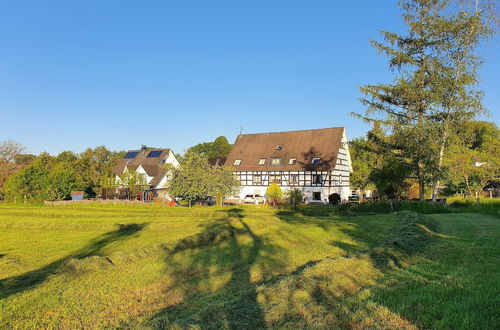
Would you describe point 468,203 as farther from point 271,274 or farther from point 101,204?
point 101,204

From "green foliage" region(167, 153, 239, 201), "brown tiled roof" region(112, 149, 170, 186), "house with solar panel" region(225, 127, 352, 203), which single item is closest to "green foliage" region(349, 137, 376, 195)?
"house with solar panel" region(225, 127, 352, 203)

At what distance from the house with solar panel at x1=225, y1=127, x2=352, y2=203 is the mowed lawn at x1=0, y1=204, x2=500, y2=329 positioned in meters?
30.3

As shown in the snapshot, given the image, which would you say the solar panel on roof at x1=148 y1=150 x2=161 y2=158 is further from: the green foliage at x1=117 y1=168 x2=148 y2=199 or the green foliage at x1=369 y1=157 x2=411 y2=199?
the green foliage at x1=369 y1=157 x2=411 y2=199

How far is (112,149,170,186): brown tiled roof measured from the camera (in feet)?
170

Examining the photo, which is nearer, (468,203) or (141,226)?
(141,226)

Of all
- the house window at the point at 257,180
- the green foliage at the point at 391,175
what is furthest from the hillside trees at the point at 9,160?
the green foliage at the point at 391,175

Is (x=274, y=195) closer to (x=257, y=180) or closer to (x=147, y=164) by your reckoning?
(x=257, y=180)

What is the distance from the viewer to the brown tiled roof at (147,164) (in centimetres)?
5181

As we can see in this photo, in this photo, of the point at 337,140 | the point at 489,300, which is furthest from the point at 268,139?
the point at 489,300

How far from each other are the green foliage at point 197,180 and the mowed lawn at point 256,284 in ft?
74.2

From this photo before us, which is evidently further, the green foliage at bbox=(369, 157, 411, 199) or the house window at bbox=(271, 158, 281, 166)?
the house window at bbox=(271, 158, 281, 166)

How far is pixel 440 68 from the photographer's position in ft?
89.9

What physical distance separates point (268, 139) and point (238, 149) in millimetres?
4656

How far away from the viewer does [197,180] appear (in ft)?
117
